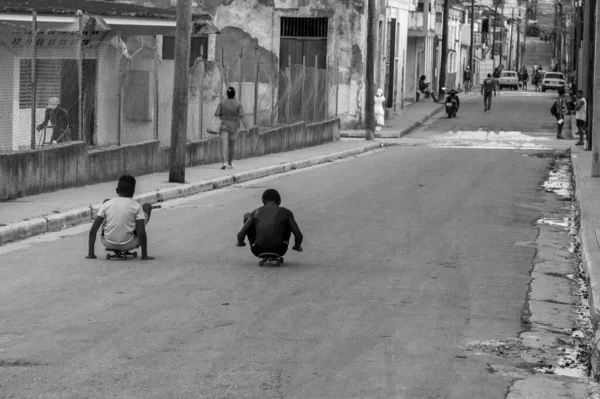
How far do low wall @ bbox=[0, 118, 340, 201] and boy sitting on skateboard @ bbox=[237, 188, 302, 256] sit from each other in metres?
6.24

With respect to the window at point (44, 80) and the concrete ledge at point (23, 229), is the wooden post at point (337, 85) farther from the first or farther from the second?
the concrete ledge at point (23, 229)

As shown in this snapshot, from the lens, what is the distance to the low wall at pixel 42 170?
18375mm

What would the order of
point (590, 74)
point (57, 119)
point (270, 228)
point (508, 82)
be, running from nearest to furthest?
point (270, 228), point (57, 119), point (590, 74), point (508, 82)

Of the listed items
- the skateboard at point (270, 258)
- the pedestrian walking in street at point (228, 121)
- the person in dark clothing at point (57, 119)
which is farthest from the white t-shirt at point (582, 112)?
the skateboard at point (270, 258)

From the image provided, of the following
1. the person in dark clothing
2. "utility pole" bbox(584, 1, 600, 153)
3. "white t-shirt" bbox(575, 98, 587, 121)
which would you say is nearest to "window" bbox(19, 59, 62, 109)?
the person in dark clothing

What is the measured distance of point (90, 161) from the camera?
2172cm

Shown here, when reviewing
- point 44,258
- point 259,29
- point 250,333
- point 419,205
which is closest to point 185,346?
point 250,333

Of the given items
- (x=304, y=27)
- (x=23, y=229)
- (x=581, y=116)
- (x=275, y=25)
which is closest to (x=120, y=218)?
(x=23, y=229)

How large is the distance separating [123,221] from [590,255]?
530cm

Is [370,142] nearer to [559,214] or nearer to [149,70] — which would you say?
[149,70]

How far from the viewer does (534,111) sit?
6575 cm

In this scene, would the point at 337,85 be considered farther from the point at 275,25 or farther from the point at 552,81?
the point at 552,81

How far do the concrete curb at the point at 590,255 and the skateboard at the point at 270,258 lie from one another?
3.25 meters

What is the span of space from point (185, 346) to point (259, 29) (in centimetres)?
3867
